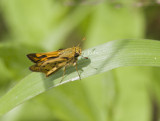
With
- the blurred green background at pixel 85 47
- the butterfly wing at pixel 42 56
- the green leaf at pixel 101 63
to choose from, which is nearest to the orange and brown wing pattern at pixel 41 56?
the butterfly wing at pixel 42 56

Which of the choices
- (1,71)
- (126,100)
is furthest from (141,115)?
(1,71)

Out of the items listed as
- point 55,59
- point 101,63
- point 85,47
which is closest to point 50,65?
point 55,59

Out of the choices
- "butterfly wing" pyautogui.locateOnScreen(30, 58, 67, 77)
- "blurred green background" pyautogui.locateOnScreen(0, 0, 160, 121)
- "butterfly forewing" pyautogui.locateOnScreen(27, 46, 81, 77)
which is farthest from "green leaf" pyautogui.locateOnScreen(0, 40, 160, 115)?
"blurred green background" pyautogui.locateOnScreen(0, 0, 160, 121)

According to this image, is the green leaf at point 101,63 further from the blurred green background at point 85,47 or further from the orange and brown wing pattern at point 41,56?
the blurred green background at point 85,47

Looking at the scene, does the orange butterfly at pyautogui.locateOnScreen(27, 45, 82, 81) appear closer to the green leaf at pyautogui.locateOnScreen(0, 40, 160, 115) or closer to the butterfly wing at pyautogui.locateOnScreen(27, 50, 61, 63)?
the butterfly wing at pyautogui.locateOnScreen(27, 50, 61, 63)

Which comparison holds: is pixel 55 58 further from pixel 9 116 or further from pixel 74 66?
pixel 9 116
